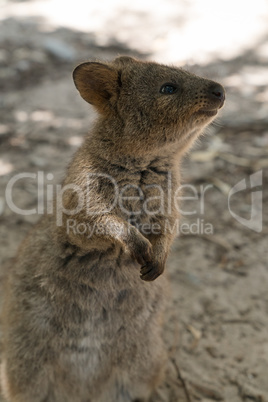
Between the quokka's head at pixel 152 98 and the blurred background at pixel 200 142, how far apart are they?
899 mm

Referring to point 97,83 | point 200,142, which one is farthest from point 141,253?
point 200,142

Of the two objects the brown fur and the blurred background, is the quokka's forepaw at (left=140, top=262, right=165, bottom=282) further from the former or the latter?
the blurred background

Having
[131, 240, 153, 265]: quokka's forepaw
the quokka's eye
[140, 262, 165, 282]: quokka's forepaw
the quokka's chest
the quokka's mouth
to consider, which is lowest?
[140, 262, 165, 282]: quokka's forepaw

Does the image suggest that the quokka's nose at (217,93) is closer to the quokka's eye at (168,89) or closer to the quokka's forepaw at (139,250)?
the quokka's eye at (168,89)

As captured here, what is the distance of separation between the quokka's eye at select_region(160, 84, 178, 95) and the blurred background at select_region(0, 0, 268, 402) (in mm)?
916

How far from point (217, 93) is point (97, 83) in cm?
64

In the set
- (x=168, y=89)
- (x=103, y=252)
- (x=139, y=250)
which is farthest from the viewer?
(x=168, y=89)

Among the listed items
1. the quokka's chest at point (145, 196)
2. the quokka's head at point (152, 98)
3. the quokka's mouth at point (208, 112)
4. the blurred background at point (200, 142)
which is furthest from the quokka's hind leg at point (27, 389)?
the quokka's mouth at point (208, 112)

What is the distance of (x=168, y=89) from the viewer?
2.77 meters

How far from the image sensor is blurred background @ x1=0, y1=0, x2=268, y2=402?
343 centimetres

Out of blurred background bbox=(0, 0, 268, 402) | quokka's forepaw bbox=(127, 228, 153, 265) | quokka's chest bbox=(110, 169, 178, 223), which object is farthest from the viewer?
blurred background bbox=(0, 0, 268, 402)

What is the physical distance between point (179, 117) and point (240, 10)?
6.22 metres

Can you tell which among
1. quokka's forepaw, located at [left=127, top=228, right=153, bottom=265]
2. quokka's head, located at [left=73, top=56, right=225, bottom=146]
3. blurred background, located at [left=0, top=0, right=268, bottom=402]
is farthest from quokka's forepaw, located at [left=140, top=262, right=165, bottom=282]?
blurred background, located at [left=0, top=0, right=268, bottom=402]

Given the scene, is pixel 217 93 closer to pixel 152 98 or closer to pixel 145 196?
pixel 152 98
